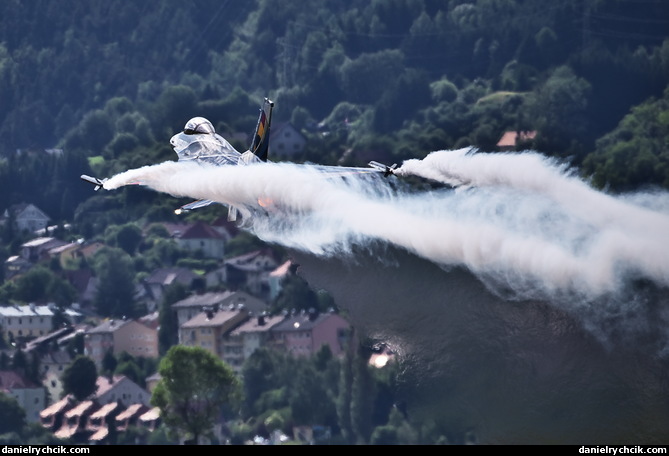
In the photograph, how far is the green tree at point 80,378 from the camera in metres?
115

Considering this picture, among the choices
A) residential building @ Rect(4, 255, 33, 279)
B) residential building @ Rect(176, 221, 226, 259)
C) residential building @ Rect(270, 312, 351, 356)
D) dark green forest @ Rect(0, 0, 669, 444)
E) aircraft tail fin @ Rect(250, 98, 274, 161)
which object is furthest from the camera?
residential building @ Rect(4, 255, 33, 279)

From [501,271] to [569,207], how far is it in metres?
2.38

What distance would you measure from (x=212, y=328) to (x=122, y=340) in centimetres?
1147

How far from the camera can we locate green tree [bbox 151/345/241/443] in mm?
94625

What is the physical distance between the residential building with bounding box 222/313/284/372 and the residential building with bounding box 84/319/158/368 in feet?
30.5

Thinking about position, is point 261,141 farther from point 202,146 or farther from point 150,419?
point 150,419

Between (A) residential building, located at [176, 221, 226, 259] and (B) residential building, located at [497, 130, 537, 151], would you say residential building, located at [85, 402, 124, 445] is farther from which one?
(A) residential building, located at [176, 221, 226, 259]

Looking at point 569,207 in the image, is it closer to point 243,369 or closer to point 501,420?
point 501,420

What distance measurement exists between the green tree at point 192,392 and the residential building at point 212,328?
1985cm

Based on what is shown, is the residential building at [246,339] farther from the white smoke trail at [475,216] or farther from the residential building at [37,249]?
the white smoke trail at [475,216]

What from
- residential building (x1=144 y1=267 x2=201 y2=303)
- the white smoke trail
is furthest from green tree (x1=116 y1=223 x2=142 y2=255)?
the white smoke trail

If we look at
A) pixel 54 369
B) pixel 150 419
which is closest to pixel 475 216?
pixel 150 419

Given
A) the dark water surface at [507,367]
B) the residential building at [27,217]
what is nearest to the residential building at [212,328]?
the residential building at [27,217]
